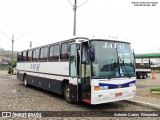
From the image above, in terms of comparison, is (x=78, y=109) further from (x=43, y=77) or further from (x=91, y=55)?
(x=43, y=77)

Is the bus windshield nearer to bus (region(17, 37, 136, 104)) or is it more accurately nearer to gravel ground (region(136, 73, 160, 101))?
bus (region(17, 37, 136, 104))

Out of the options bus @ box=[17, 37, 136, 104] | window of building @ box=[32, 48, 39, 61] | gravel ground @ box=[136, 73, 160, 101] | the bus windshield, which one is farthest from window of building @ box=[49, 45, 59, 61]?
gravel ground @ box=[136, 73, 160, 101]

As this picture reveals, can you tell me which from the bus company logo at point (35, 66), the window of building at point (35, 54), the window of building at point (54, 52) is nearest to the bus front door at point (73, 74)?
the window of building at point (54, 52)

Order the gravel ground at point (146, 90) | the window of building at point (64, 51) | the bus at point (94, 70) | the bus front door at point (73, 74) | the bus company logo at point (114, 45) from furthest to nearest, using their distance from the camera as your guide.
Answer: the gravel ground at point (146, 90) → the window of building at point (64, 51) → the bus front door at point (73, 74) → the bus company logo at point (114, 45) → the bus at point (94, 70)

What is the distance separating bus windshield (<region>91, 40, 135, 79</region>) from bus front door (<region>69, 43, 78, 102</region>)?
1.32m

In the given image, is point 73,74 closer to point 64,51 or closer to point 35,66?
point 64,51

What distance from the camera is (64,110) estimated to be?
29.0 feet

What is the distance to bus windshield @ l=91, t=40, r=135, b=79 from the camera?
8.68 metres

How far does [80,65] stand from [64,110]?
2.04m

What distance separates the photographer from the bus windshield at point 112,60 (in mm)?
8684

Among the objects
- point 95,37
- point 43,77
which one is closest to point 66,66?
point 95,37

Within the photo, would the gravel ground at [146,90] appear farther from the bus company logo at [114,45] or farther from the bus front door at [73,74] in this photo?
the bus front door at [73,74]

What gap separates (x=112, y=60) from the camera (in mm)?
9133

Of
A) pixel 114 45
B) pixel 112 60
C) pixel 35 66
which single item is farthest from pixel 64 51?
pixel 35 66
